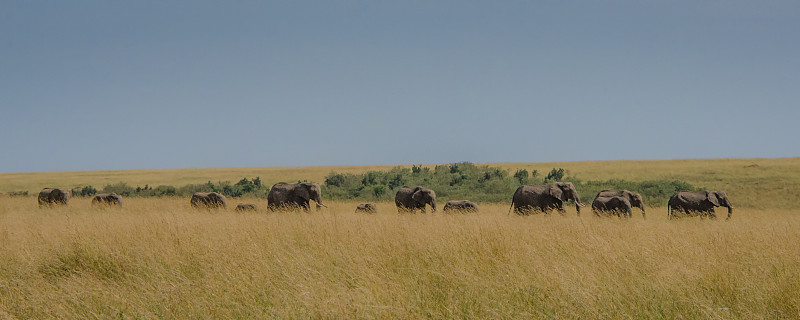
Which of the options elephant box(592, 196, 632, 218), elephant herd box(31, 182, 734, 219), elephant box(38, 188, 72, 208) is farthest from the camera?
elephant box(38, 188, 72, 208)

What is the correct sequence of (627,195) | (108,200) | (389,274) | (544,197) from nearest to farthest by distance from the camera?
(389,274) → (544,197) → (627,195) → (108,200)

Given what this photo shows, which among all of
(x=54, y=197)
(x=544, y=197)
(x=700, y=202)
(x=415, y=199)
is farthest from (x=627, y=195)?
(x=54, y=197)

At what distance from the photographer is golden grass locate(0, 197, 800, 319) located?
16.1 feet

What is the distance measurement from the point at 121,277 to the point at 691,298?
6281 mm

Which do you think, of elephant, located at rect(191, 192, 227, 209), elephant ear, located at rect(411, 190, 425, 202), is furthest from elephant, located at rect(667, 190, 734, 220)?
elephant, located at rect(191, 192, 227, 209)

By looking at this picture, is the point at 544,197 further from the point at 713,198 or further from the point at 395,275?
the point at 395,275

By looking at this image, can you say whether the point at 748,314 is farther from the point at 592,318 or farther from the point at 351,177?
the point at 351,177

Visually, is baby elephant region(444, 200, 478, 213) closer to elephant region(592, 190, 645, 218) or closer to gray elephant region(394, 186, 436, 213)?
gray elephant region(394, 186, 436, 213)

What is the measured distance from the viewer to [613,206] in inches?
696

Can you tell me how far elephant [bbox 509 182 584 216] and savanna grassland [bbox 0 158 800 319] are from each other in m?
8.53

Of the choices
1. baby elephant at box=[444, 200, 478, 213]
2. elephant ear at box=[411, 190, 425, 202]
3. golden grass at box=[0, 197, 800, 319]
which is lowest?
baby elephant at box=[444, 200, 478, 213]

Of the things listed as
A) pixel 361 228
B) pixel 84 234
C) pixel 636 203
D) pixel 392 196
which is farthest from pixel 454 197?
pixel 84 234

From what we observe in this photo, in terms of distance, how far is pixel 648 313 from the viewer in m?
4.66

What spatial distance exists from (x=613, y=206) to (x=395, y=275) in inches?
526
